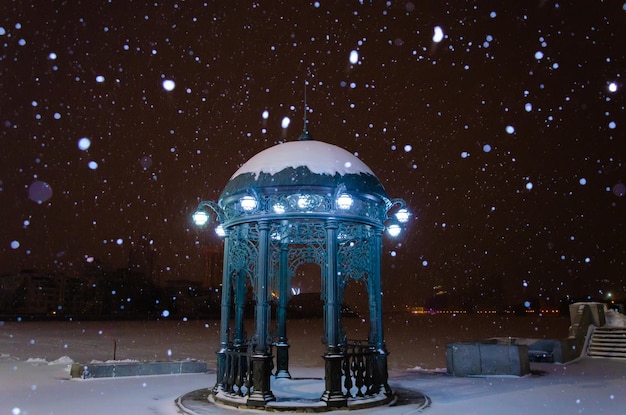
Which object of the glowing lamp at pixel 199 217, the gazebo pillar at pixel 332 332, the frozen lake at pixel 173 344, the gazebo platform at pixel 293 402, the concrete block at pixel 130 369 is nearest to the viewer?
the gazebo platform at pixel 293 402

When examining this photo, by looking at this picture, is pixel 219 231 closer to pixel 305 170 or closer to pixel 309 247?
pixel 309 247

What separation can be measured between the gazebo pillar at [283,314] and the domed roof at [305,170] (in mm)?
3695

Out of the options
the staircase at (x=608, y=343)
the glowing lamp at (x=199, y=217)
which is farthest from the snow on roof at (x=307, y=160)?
the staircase at (x=608, y=343)

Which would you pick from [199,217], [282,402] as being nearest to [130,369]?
[199,217]

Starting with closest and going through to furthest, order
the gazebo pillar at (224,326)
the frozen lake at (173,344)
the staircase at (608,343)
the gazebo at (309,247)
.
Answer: the gazebo at (309,247)
the gazebo pillar at (224,326)
the staircase at (608,343)
the frozen lake at (173,344)

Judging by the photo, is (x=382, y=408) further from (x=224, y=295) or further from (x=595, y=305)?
(x=595, y=305)

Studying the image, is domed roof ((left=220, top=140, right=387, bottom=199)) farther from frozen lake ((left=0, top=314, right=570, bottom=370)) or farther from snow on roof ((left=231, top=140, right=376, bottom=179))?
frozen lake ((left=0, top=314, right=570, bottom=370))

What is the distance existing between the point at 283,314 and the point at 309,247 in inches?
116

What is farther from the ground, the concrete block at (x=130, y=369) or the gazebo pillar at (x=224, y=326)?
the gazebo pillar at (x=224, y=326)

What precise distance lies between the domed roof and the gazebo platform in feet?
15.7

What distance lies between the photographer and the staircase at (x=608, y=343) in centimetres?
2422

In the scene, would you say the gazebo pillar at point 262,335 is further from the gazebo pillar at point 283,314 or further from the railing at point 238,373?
the gazebo pillar at point 283,314

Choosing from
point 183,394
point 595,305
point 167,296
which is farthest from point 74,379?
point 167,296

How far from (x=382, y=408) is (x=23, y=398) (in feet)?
28.5
